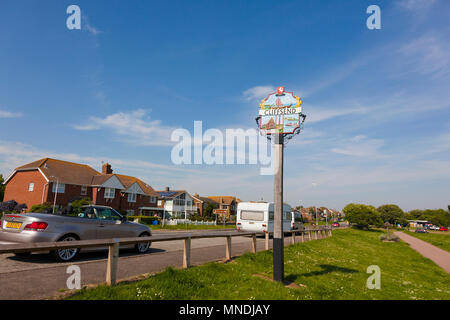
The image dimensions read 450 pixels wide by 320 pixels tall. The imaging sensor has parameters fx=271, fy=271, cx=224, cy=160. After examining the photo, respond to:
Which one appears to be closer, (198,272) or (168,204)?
(198,272)

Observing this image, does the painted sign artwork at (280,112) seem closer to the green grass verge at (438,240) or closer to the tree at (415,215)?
the green grass verge at (438,240)

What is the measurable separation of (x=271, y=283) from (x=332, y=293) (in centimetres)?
146


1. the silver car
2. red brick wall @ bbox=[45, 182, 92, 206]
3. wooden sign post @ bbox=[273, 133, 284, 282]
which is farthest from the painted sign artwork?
red brick wall @ bbox=[45, 182, 92, 206]

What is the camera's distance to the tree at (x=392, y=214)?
105738 millimetres

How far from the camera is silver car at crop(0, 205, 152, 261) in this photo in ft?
25.1

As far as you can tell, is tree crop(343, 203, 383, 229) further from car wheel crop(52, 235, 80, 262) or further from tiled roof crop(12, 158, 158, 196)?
car wheel crop(52, 235, 80, 262)

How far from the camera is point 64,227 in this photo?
26.9 ft

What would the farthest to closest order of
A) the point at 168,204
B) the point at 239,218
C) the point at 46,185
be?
the point at 168,204
the point at 46,185
the point at 239,218

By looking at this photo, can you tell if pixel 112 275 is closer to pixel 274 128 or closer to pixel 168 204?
pixel 274 128

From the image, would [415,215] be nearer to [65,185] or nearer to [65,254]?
[65,185]

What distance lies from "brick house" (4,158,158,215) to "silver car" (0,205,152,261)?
33.1m

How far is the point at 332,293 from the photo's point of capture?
6512 millimetres

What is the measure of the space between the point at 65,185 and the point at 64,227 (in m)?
35.9
